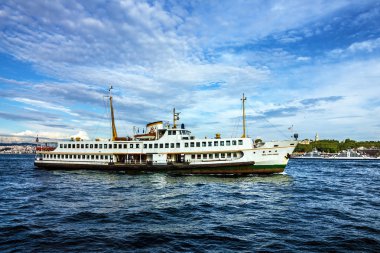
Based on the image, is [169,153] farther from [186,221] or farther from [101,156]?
[186,221]

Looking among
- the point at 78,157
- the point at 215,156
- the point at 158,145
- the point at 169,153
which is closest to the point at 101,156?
the point at 78,157

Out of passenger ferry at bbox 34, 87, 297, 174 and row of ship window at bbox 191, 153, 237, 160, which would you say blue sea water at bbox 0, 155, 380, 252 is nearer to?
passenger ferry at bbox 34, 87, 297, 174

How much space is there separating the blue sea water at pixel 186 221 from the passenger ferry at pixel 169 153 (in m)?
13.1

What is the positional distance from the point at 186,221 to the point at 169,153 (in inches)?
1140

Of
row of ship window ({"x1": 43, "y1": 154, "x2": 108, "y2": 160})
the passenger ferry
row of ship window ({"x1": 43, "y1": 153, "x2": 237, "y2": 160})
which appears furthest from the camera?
row of ship window ({"x1": 43, "y1": 154, "x2": 108, "y2": 160})

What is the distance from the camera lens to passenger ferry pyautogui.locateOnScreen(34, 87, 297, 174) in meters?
42.6

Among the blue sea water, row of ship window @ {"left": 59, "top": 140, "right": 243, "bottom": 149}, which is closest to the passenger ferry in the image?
row of ship window @ {"left": 59, "top": 140, "right": 243, "bottom": 149}

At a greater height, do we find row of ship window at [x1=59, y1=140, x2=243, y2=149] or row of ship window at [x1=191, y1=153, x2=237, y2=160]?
row of ship window at [x1=59, y1=140, x2=243, y2=149]

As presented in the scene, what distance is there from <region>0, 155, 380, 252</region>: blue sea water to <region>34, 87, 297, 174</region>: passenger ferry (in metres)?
13.1

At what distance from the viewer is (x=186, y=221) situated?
17656 millimetres

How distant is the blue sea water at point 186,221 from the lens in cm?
1323

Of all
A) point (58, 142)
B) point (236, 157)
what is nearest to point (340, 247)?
point (236, 157)

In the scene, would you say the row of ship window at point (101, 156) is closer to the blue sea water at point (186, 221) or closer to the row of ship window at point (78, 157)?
the row of ship window at point (78, 157)

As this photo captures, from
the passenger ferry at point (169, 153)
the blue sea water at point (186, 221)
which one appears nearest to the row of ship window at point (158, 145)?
the passenger ferry at point (169, 153)
